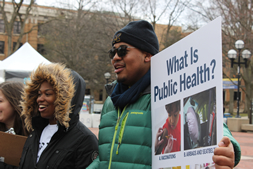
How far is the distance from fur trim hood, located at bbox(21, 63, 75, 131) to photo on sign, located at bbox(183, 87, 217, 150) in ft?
4.66

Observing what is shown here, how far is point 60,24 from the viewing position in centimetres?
3309

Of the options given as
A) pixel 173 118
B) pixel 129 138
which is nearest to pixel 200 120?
pixel 173 118

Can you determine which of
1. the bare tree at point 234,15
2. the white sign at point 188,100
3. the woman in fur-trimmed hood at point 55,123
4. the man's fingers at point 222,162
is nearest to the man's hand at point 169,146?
the white sign at point 188,100

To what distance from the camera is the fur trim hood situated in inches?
109

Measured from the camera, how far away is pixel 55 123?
116 inches

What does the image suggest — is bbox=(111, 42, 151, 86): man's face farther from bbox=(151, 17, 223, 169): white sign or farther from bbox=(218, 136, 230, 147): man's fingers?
bbox=(218, 136, 230, 147): man's fingers

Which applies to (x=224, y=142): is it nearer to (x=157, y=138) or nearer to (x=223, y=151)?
(x=223, y=151)

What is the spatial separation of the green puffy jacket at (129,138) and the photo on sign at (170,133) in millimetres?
→ 100

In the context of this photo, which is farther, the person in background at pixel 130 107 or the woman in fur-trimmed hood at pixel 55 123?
the woman in fur-trimmed hood at pixel 55 123

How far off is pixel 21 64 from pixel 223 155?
11.4m

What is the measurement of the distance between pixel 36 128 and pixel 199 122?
1.89m

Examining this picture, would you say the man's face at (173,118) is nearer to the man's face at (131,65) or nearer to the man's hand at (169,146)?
the man's hand at (169,146)

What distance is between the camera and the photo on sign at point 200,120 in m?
1.43

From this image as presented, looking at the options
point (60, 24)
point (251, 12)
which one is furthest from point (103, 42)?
point (251, 12)
